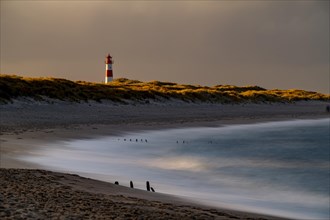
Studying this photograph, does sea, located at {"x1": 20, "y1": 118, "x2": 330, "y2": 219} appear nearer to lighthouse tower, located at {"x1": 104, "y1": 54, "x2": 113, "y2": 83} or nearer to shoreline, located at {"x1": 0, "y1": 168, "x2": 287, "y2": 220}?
shoreline, located at {"x1": 0, "y1": 168, "x2": 287, "y2": 220}

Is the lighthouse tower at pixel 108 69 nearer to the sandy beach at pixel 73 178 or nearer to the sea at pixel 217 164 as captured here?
the sandy beach at pixel 73 178

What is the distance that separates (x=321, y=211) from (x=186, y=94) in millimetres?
40151

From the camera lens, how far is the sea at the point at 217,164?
1482 centimetres

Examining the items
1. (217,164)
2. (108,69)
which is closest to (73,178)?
(217,164)

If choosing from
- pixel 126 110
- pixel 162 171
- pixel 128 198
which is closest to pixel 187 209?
pixel 128 198

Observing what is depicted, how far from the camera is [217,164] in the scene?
72.5 ft

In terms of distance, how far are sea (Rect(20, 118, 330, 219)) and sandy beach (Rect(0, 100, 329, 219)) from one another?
4.83 feet

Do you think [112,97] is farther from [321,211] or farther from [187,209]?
[187,209]

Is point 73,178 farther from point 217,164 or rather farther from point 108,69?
point 108,69

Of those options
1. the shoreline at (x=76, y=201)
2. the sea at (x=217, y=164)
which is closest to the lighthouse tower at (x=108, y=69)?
the sea at (x=217, y=164)

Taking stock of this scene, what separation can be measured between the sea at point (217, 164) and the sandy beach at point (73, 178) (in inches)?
58.0

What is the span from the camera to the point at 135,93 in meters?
47.8

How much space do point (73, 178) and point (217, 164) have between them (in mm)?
11441

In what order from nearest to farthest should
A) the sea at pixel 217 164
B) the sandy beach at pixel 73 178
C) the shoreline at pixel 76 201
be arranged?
the shoreline at pixel 76 201 < the sandy beach at pixel 73 178 < the sea at pixel 217 164
